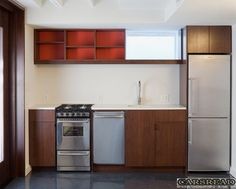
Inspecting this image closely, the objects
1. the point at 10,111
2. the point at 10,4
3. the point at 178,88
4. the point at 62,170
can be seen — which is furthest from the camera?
the point at 178,88

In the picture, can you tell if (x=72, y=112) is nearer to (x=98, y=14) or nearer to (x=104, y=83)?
(x=104, y=83)

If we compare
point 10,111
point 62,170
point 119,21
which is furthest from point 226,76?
point 10,111

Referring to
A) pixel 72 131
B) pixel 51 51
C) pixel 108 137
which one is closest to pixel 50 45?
pixel 51 51

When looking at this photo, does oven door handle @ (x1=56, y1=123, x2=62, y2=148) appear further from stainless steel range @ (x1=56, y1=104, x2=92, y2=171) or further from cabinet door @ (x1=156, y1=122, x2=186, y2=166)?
cabinet door @ (x1=156, y1=122, x2=186, y2=166)

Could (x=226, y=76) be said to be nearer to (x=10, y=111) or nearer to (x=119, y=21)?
(x=119, y=21)

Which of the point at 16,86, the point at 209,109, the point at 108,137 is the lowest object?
the point at 108,137

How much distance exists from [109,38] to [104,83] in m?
0.82

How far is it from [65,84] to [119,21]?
62.2 inches

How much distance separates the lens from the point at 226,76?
485 centimetres

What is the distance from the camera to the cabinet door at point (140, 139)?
4910 millimetres

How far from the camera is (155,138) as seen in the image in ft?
16.2

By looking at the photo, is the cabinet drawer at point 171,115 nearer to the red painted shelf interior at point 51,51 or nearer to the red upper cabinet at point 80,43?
the red upper cabinet at point 80,43

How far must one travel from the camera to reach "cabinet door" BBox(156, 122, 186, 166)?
4.92 meters

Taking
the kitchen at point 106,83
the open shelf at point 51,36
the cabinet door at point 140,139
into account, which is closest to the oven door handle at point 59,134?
the kitchen at point 106,83
